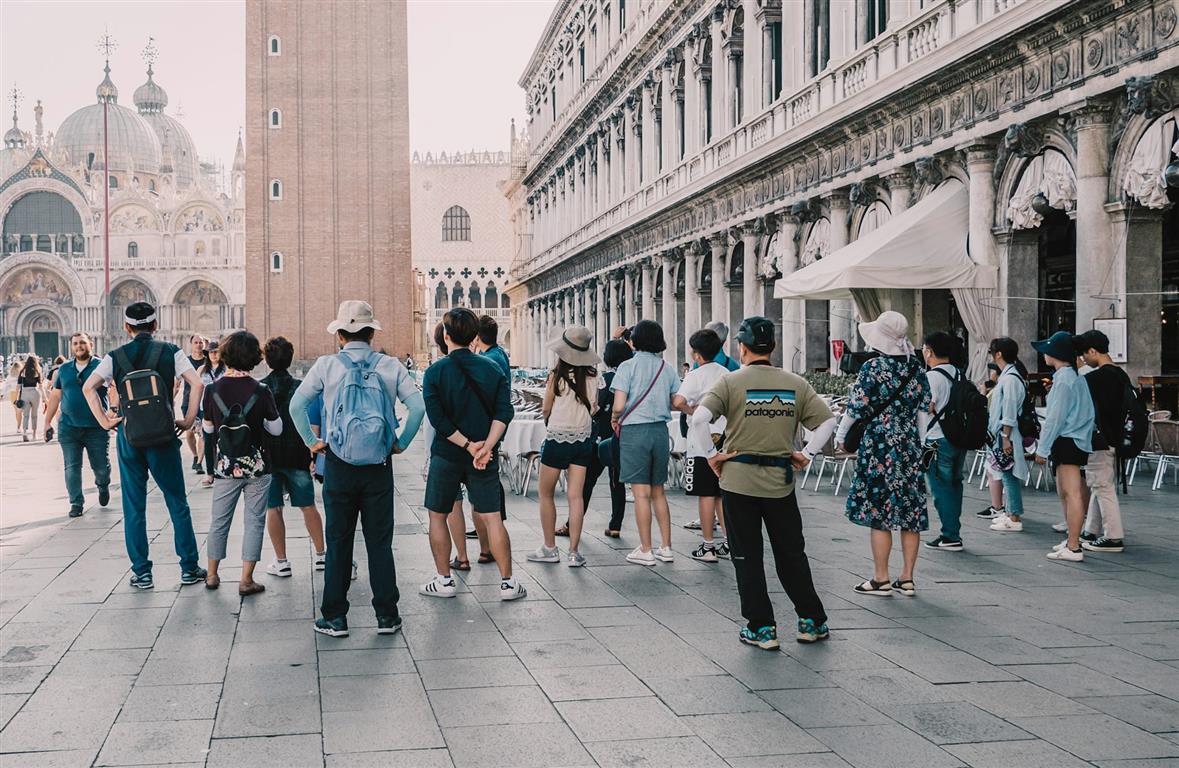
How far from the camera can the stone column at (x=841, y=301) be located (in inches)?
757

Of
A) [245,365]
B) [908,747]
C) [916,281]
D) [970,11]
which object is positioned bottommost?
[908,747]

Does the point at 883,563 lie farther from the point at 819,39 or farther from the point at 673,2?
the point at 673,2

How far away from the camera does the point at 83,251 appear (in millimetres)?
97375

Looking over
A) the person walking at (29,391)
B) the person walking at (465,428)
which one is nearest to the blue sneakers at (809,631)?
the person walking at (465,428)

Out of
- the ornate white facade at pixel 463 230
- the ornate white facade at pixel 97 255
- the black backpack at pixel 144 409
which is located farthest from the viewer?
the ornate white facade at pixel 97 255

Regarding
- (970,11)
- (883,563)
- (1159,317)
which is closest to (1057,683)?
(883,563)

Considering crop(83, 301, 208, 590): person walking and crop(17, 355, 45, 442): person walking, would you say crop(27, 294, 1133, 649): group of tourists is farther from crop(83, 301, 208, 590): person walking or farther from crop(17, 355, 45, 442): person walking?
crop(17, 355, 45, 442): person walking

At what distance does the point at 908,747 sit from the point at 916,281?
415 inches

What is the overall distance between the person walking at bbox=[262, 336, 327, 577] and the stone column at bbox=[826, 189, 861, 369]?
40.9ft

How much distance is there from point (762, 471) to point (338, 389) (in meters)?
2.24

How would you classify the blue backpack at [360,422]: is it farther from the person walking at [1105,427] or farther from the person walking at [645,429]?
the person walking at [1105,427]

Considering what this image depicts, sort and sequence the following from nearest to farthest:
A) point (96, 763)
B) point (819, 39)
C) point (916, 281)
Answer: point (96, 763) < point (916, 281) < point (819, 39)

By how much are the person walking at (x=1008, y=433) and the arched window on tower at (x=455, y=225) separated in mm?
81460

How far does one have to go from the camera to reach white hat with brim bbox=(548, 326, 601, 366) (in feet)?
26.0
